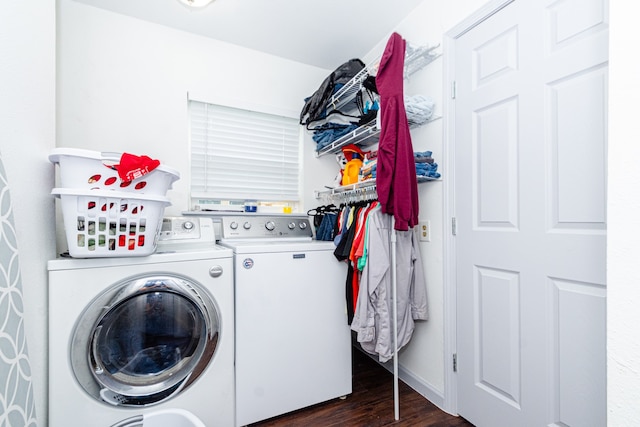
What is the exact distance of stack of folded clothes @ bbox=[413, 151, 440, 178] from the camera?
1621 millimetres

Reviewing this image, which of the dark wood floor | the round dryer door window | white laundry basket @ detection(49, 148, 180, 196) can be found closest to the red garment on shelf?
white laundry basket @ detection(49, 148, 180, 196)

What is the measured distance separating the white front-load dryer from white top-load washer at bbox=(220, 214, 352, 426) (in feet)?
0.28

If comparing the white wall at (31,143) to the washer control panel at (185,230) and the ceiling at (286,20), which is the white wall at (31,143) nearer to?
the washer control panel at (185,230)

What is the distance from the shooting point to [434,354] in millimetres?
1739

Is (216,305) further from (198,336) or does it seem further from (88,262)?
(88,262)

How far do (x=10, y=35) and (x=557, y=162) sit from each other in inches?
79.7

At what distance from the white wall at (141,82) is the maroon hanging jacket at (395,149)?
1.20 meters

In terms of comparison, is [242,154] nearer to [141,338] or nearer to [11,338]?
[141,338]

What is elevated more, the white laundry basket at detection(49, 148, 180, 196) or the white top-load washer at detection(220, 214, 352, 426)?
the white laundry basket at detection(49, 148, 180, 196)

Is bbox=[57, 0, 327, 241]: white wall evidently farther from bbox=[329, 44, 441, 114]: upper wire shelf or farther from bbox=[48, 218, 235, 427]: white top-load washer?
bbox=[48, 218, 235, 427]: white top-load washer
